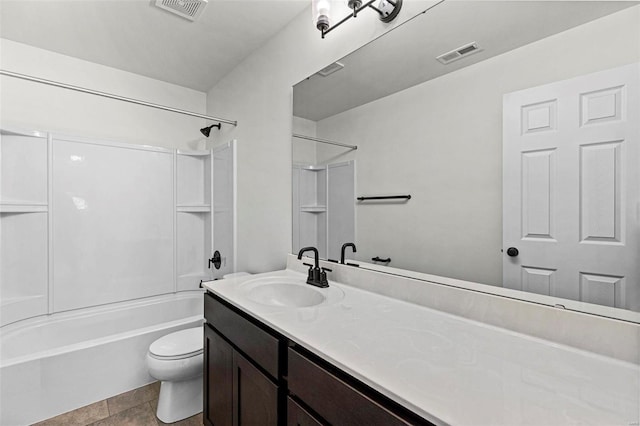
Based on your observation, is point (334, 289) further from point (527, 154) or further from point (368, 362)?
point (527, 154)

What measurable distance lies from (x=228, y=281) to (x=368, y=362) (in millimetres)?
1039

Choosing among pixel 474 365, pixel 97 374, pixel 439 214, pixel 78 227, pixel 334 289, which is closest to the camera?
pixel 474 365

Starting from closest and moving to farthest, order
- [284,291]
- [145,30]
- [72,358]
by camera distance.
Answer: [284,291], [72,358], [145,30]

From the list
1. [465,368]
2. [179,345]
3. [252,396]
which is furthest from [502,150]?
[179,345]

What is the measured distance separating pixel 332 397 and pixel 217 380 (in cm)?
85

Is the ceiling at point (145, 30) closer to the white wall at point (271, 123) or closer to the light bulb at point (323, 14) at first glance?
the white wall at point (271, 123)

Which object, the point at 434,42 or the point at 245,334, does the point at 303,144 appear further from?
the point at 245,334

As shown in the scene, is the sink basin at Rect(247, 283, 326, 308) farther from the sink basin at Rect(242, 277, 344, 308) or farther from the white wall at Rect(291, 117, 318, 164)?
the white wall at Rect(291, 117, 318, 164)

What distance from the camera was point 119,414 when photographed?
181 cm

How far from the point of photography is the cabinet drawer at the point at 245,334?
39.3 inches

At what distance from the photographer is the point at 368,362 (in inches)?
28.4

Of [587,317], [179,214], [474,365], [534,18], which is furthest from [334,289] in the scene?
[179,214]

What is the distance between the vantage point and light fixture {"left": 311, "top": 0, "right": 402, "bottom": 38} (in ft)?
4.22

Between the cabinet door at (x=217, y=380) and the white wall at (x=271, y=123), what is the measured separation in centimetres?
66
